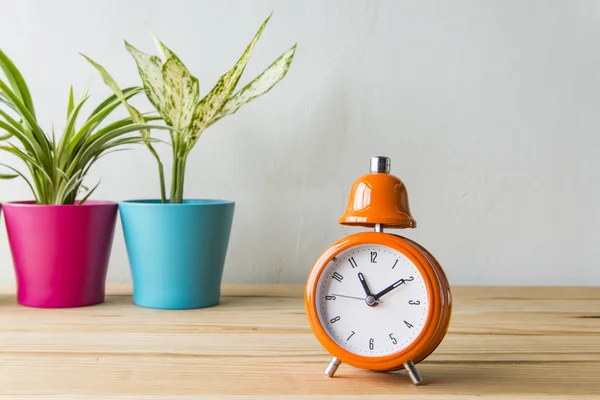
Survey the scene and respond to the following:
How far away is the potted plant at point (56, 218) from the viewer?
946 millimetres

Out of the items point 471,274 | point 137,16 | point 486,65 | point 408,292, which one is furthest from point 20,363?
point 486,65

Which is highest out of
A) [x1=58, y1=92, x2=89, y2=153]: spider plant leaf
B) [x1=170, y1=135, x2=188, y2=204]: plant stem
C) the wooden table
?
[x1=58, y1=92, x2=89, y2=153]: spider plant leaf

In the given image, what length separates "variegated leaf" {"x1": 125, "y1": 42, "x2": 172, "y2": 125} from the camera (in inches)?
37.6

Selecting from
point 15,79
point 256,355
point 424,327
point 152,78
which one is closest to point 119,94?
point 152,78

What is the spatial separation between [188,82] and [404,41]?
430 millimetres

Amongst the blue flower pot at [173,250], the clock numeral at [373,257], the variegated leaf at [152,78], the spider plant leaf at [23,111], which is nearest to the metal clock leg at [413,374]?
the clock numeral at [373,257]

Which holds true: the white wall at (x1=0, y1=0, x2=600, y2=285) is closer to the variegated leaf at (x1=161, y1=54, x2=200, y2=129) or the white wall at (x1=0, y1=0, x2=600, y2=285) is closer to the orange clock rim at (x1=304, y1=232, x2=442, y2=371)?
the variegated leaf at (x1=161, y1=54, x2=200, y2=129)

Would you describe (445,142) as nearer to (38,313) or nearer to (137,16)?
(137,16)

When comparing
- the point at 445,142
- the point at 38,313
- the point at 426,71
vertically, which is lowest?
the point at 38,313

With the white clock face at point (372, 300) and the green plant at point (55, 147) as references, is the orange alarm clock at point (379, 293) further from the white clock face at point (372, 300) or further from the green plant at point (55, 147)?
the green plant at point (55, 147)

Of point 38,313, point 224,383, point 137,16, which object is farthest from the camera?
point 137,16

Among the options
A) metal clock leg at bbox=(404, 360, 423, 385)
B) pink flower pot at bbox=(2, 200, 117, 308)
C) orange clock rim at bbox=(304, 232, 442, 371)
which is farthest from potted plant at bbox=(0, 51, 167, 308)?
metal clock leg at bbox=(404, 360, 423, 385)

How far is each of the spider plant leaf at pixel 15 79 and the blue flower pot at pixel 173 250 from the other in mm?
211

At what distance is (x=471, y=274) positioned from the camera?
3.93 ft
